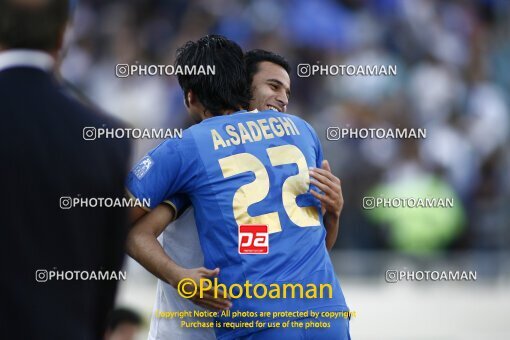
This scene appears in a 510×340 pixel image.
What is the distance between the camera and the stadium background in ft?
27.3

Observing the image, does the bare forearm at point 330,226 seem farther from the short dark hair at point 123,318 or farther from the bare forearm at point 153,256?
the short dark hair at point 123,318

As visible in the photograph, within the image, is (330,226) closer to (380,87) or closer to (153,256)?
(153,256)

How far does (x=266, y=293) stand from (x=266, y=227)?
27cm

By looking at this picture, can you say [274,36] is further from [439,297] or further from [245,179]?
[245,179]

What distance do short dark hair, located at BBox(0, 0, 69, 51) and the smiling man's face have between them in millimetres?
1750

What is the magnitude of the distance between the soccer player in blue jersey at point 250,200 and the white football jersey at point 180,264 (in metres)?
0.14

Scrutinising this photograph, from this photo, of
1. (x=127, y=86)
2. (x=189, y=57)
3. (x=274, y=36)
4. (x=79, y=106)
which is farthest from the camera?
(x=274, y=36)

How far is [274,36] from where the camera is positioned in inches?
441

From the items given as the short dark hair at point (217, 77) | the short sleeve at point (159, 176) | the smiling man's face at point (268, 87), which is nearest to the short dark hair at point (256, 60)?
the smiling man's face at point (268, 87)

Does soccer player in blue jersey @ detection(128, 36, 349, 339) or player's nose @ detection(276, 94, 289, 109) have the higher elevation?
player's nose @ detection(276, 94, 289, 109)

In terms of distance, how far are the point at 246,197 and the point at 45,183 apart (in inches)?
51.2

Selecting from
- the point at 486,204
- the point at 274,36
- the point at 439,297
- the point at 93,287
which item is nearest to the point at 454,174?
the point at 486,204

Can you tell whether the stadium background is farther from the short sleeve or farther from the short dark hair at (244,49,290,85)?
the short sleeve

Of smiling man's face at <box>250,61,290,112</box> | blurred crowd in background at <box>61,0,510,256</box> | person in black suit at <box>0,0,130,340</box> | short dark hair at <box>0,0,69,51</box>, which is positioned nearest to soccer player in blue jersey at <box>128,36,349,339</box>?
smiling man's face at <box>250,61,290,112</box>
